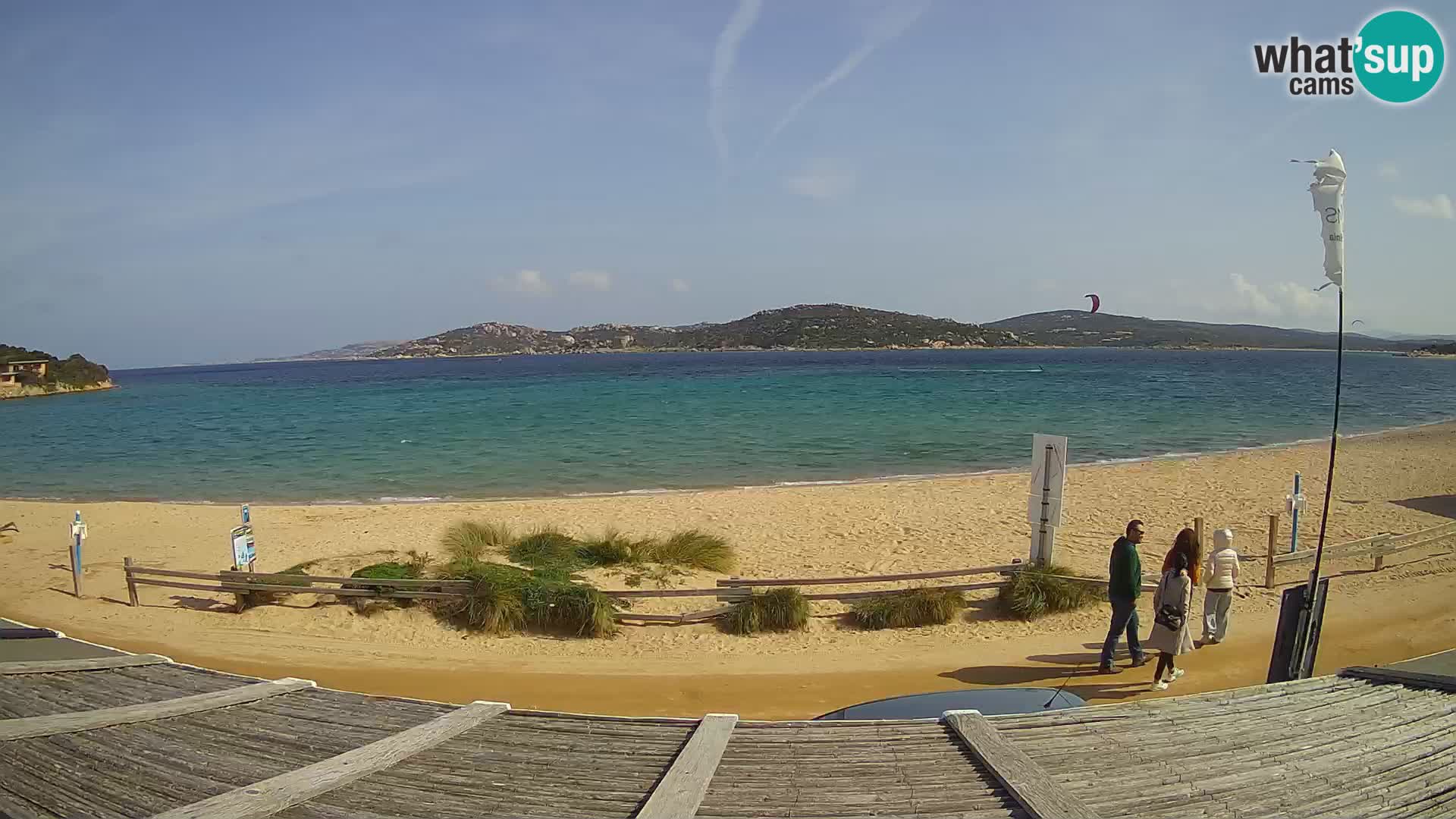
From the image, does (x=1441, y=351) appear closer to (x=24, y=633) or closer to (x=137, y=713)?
(x=137, y=713)

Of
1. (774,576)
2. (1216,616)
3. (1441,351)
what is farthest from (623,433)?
(1441,351)

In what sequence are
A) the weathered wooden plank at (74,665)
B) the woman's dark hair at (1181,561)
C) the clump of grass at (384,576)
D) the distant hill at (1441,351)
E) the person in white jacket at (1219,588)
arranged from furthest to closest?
the distant hill at (1441,351) → the clump of grass at (384,576) → the person in white jacket at (1219,588) → the woman's dark hair at (1181,561) → the weathered wooden plank at (74,665)

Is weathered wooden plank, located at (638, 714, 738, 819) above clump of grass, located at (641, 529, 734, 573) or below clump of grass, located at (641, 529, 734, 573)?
above

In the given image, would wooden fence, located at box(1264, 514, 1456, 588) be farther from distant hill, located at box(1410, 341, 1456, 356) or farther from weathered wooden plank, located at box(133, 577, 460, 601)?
distant hill, located at box(1410, 341, 1456, 356)

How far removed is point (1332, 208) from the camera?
588cm

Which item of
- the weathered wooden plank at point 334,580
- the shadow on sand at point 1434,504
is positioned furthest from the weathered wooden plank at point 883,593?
the shadow on sand at point 1434,504

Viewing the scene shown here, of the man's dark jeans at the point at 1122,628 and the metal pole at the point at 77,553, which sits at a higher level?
the man's dark jeans at the point at 1122,628

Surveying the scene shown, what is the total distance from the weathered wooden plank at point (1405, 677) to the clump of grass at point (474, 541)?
1178 centimetres

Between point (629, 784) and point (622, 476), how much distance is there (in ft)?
71.6

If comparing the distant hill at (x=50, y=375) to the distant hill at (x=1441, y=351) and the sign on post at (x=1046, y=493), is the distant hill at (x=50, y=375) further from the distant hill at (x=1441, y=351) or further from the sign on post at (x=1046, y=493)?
the distant hill at (x=1441, y=351)

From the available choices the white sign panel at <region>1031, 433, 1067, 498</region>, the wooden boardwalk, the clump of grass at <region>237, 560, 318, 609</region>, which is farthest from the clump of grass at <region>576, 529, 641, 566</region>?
the wooden boardwalk

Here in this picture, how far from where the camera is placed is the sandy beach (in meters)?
8.31

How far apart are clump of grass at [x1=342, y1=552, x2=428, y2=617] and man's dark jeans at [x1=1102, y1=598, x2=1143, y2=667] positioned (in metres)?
8.77

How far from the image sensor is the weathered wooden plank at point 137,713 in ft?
12.4
